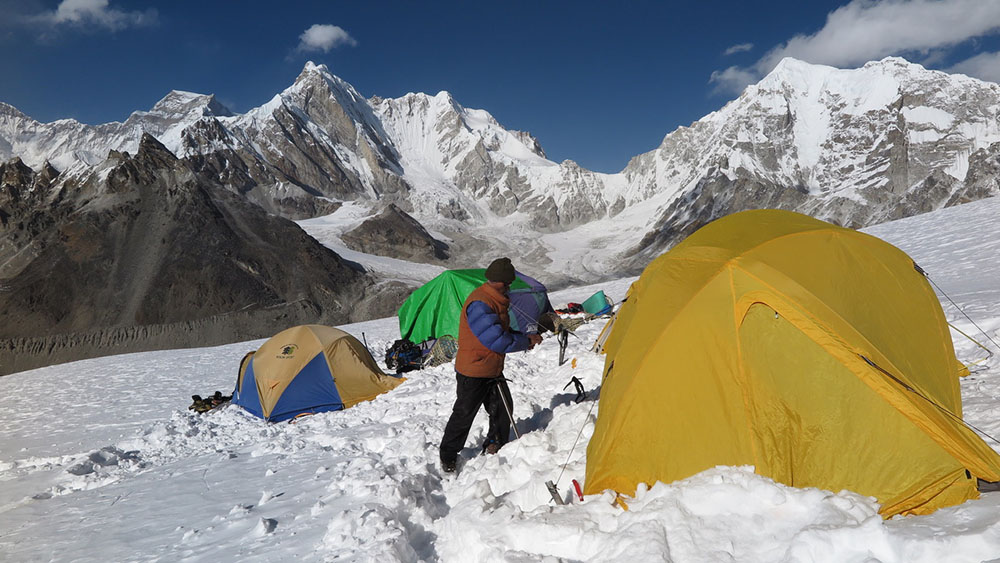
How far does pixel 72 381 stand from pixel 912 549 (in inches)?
708

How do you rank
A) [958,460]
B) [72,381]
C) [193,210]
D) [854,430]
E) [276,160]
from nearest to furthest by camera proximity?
[958,460] < [854,430] < [72,381] < [193,210] < [276,160]

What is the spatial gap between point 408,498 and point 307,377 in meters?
5.00

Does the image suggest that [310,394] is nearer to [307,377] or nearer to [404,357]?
[307,377]

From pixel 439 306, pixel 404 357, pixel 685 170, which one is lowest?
pixel 404 357

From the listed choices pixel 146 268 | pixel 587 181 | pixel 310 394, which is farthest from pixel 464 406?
pixel 587 181

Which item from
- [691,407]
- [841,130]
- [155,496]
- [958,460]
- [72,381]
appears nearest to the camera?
[958,460]

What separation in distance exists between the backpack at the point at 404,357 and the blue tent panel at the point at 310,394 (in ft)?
9.61

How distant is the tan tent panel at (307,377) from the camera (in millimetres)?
8367

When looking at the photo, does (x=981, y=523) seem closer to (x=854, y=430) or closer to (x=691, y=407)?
(x=854, y=430)

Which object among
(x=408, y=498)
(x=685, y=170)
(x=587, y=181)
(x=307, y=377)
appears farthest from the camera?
(x=587, y=181)

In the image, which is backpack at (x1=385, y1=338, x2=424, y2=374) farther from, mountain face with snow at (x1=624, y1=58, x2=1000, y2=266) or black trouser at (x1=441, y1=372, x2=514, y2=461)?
mountain face with snow at (x1=624, y1=58, x2=1000, y2=266)

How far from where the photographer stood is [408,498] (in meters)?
4.30

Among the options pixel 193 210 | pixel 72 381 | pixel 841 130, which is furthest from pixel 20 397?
pixel 841 130

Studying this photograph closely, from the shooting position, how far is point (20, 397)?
40.5ft
